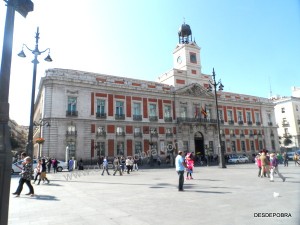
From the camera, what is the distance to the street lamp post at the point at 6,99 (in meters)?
3.41

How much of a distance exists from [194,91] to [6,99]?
40551 millimetres

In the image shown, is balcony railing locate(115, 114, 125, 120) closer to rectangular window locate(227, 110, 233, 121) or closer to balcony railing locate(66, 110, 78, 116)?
balcony railing locate(66, 110, 78, 116)

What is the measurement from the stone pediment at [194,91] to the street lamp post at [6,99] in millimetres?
37205

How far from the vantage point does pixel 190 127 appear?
4112cm

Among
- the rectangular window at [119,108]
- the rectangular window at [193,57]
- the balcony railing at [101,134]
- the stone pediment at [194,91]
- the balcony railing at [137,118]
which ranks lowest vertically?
the balcony railing at [101,134]

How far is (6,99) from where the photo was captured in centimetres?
392

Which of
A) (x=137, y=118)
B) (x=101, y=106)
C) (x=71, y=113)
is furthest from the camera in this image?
(x=137, y=118)

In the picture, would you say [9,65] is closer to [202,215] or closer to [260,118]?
[202,215]

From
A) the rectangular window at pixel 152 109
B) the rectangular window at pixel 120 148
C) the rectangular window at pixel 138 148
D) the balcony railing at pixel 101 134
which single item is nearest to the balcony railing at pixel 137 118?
the rectangular window at pixel 152 109

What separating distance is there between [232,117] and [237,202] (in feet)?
138

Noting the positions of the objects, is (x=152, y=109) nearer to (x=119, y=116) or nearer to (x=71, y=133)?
(x=119, y=116)

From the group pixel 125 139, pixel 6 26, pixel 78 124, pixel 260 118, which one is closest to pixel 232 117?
pixel 260 118

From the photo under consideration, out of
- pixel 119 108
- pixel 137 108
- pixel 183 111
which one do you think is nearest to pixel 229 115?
pixel 183 111

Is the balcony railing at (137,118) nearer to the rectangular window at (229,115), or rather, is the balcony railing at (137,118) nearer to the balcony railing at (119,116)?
the balcony railing at (119,116)
